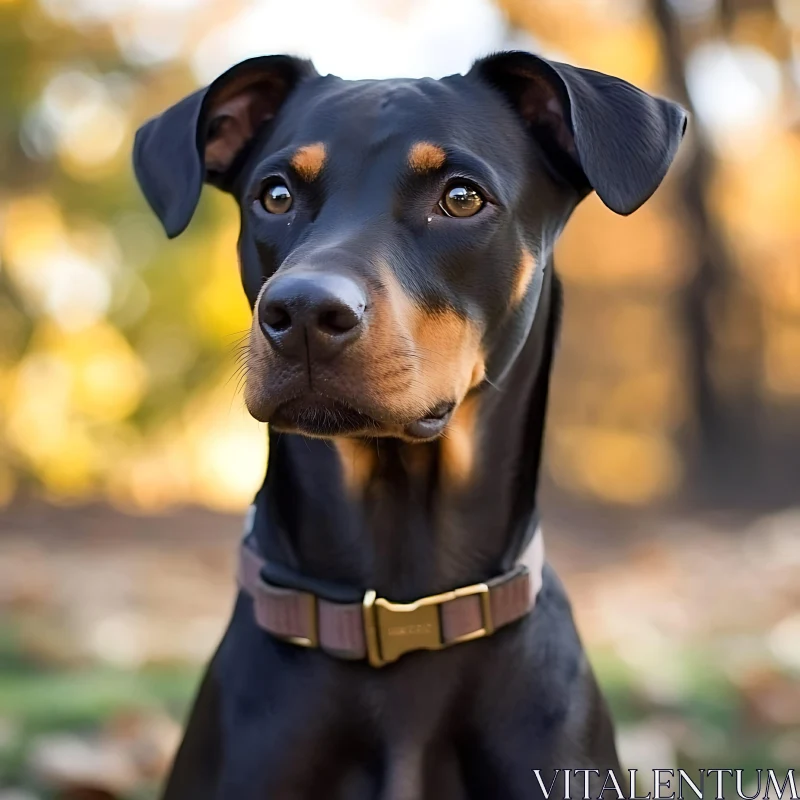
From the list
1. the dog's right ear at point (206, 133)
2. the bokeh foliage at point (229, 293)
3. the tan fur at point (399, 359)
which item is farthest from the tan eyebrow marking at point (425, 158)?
the bokeh foliage at point (229, 293)

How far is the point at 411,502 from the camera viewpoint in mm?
2551

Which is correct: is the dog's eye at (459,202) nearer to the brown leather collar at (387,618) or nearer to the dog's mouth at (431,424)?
the dog's mouth at (431,424)

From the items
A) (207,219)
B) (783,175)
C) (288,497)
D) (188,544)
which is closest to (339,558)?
(288,497)

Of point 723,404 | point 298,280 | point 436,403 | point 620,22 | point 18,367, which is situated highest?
point 620,22

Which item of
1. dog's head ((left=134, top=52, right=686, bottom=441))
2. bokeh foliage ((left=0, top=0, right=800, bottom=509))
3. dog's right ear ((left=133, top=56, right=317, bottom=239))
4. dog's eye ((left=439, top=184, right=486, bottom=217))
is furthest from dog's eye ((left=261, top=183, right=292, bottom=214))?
bokeh foliage ((left=0, top=0, right=800, bottom=509))

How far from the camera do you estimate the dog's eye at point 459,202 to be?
2.43 m

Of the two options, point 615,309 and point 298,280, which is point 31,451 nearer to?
point 615,309

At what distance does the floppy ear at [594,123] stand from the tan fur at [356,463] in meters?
0.78

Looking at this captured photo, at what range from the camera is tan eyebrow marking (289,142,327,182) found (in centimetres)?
247

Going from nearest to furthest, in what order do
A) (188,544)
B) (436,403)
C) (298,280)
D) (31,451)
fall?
(298,280) → (436,403) → (188,544) → (31,451)

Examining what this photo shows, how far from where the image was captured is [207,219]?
945 centimetres

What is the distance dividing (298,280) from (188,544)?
23.5 ft

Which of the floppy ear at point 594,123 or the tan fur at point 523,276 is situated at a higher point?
the floppy ear at point 594,123

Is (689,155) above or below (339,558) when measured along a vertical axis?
above
